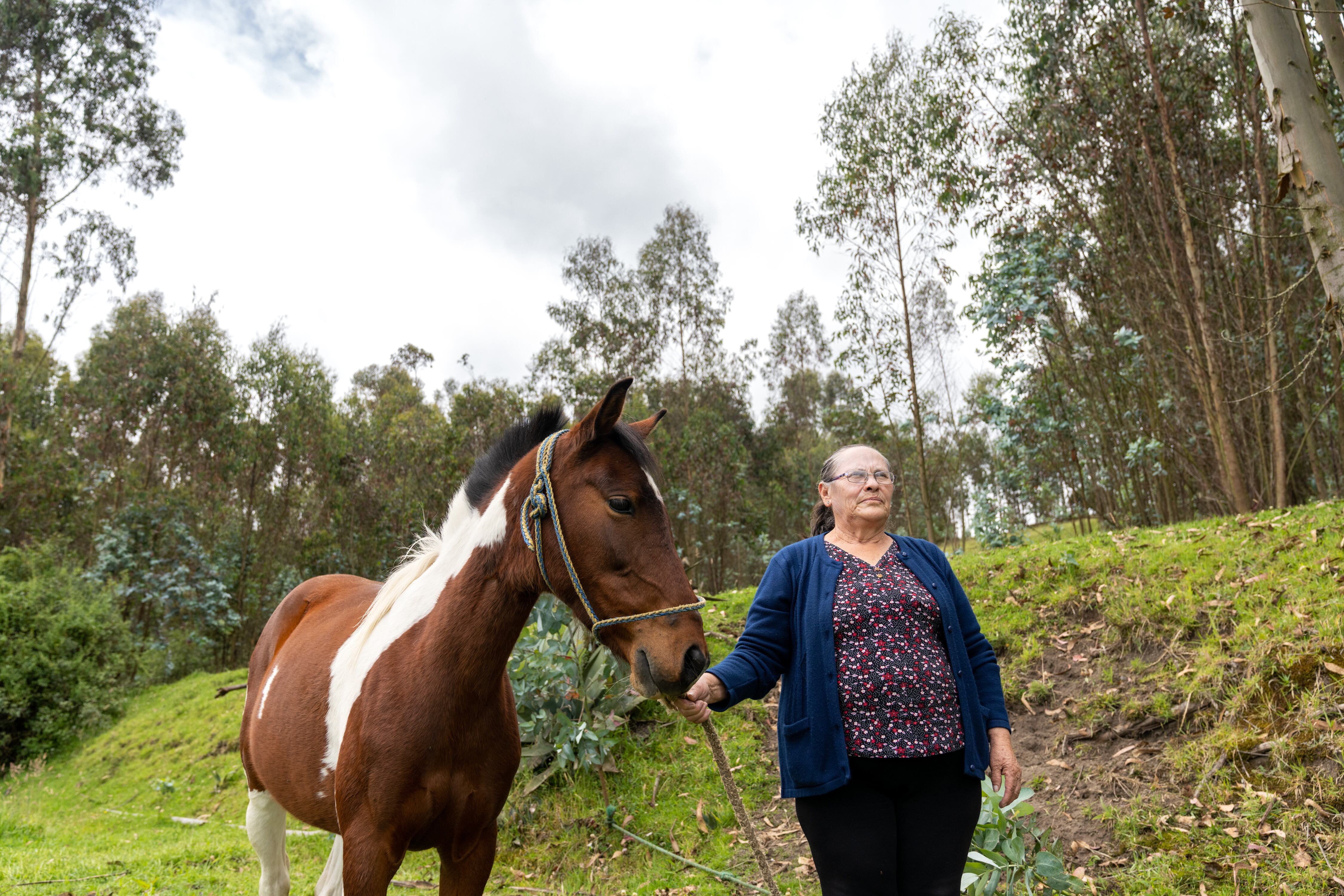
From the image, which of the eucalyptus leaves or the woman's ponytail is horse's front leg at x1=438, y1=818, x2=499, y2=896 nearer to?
the woman's ponytail

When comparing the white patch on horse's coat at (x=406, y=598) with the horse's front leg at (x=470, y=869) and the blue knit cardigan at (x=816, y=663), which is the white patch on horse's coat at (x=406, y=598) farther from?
the blue knit cardigan at (x=816, y=663)

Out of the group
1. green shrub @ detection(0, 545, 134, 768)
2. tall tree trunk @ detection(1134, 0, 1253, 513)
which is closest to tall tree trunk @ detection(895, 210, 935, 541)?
tall tree trunk @ detection(1134, 0, 1253, 513)

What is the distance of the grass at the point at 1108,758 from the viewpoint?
2916mm

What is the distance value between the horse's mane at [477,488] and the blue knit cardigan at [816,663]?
Answer: 87 cm

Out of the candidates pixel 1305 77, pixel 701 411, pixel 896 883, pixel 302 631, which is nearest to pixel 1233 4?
pixel 1305 77

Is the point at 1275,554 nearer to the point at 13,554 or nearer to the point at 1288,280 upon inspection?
the point at 1288,280

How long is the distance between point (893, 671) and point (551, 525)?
984mm

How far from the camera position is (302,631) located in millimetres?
3092

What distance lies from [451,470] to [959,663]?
13.3 metres

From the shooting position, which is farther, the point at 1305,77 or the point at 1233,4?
the point at 1233,4

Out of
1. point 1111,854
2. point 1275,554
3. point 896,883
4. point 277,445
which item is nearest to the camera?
point 896,883

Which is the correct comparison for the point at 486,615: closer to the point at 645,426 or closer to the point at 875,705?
the point at 645,426

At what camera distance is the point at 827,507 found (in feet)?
8.20

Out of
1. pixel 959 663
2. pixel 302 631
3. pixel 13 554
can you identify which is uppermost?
pixel 13 554
